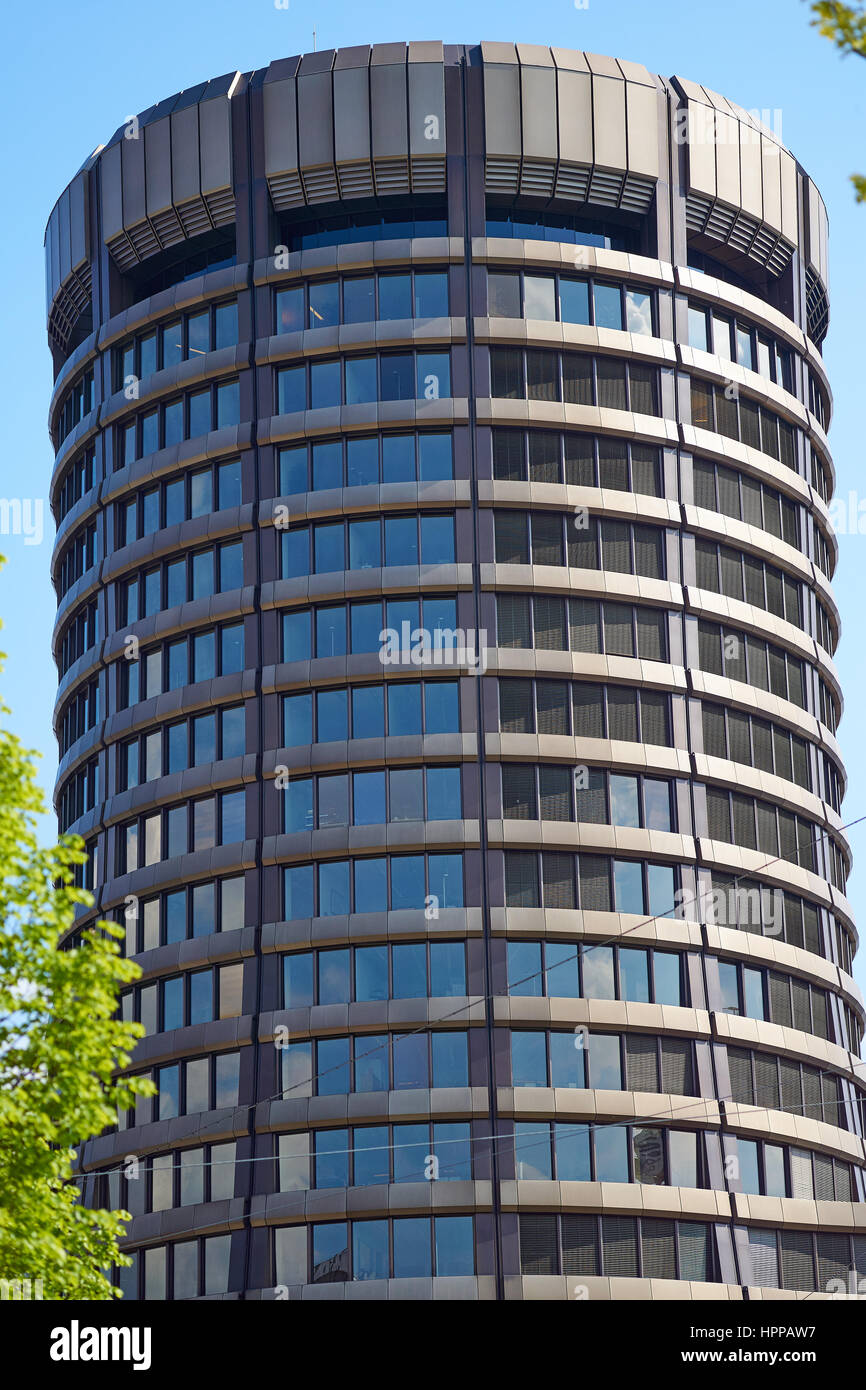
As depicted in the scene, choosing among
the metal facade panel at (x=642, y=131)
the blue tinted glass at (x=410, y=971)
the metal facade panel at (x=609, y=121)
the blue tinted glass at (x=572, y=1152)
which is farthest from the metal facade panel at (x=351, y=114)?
the blue tinted glass at (x=572, y=1152)

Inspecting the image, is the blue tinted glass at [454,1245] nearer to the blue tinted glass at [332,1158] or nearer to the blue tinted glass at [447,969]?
the blue tinted glass at [332,1158]

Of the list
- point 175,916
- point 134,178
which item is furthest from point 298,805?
point 134,178

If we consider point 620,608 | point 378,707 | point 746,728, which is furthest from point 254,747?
point 746,728

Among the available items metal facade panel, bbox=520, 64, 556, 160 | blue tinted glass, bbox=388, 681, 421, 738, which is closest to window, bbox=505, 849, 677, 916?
blue tinted glass, bbox=388, 681, 421, 738

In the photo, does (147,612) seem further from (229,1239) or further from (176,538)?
(229,1239)

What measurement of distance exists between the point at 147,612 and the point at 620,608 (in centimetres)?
1489

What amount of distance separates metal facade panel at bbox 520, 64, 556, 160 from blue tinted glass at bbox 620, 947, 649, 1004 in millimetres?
24673

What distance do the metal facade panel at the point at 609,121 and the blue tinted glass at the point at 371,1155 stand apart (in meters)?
29.8

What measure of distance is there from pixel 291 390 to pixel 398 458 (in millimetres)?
4345

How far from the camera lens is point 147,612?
195 ft

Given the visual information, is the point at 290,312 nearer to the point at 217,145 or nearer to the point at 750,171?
the point at 217,145

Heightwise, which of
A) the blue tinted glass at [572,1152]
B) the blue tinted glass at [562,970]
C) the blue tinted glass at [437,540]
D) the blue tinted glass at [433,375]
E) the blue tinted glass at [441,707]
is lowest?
the blue tinted glass at [572,1152]

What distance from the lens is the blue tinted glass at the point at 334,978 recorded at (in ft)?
172

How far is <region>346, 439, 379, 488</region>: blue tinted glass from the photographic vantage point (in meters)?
56.2
